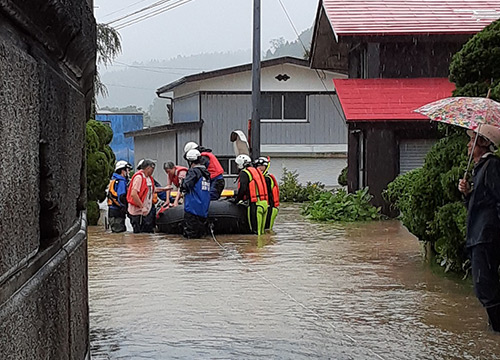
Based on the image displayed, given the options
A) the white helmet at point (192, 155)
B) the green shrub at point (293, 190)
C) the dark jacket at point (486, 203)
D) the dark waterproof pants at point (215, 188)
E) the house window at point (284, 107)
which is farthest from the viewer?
the house window at point (284, 107)

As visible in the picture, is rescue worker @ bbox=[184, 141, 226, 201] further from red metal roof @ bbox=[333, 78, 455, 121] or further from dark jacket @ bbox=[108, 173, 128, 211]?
red metal roof @ bbox=[333, 78, 455, 121]

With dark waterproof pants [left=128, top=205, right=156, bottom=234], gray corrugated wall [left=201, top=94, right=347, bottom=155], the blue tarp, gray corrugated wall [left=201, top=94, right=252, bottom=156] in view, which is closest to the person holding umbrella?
dark waterproof pants [left=128, top=205, right=156, bottom=234]

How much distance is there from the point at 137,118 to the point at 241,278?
149 feet

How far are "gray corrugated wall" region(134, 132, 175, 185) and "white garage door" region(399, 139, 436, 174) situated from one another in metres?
18.7

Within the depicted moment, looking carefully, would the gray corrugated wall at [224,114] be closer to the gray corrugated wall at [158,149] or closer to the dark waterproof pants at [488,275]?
the gray corrugated wall at [158,149]

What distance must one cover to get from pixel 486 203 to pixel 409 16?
55.0ft

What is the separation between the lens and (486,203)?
7.22 metres

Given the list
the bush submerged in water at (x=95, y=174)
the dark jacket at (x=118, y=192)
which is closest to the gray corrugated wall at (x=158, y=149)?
the bush submerged in water at (x=95, y=174)

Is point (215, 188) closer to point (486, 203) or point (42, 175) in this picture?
point (486, 203)

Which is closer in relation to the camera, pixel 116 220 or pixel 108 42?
pixel 116 220

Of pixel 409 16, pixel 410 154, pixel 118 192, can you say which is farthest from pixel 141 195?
pixel 409 16

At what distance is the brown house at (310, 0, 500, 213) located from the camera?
2106 cm

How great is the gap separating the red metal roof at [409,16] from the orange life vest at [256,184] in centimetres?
627

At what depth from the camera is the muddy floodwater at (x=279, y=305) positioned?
6801 mm
